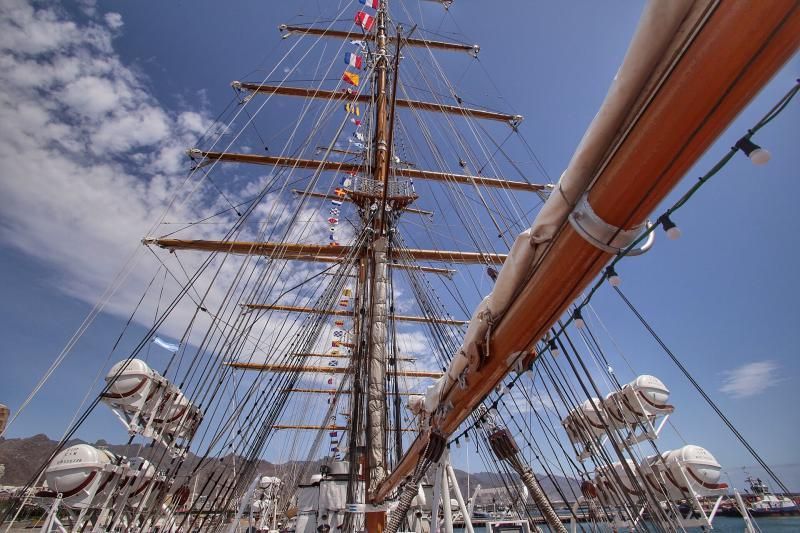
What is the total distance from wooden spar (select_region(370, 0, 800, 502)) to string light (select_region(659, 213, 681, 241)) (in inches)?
7.7

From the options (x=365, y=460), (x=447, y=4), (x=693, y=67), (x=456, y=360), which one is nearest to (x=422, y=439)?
(x=456, y=360)

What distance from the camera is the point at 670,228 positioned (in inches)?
93.9

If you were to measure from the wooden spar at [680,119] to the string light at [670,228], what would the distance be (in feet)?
0.64

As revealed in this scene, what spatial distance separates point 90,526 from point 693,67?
13.2 metres

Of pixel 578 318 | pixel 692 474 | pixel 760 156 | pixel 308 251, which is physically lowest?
pixel 760 156

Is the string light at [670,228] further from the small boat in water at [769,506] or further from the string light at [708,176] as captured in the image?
the small boat in water at [769,506]

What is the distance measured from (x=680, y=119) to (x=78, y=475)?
11.6 meters

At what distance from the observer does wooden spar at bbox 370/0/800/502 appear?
156 centimetres

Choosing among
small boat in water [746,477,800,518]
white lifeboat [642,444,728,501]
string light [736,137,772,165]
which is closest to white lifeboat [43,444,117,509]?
string light [736,137,772,165]

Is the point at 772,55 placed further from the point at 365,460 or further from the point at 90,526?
the point at 90,526

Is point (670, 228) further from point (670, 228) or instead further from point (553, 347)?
point (553, 347)

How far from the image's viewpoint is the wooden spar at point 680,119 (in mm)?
1558

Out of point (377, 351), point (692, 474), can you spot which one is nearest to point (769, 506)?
point (692, 474)

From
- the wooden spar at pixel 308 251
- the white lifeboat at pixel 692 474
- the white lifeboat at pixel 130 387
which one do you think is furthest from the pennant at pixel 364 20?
the white lifeboat at pixel 692 474
